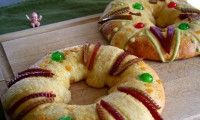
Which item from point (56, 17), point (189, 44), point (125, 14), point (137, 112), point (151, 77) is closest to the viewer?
point (137, 112)

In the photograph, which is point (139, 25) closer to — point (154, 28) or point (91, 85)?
point (154, 28)

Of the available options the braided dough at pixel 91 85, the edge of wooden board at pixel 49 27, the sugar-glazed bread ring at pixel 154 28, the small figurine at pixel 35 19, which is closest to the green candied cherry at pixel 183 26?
the sugar-glazed bread ring at pixel 154 28

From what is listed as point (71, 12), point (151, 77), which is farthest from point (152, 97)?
point (71, 12)

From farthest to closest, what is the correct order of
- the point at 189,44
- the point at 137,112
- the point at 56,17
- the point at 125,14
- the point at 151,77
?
the point at 56,17, the point at 125,14, the point at 189,44, the point at 151,77, the point at 137,112

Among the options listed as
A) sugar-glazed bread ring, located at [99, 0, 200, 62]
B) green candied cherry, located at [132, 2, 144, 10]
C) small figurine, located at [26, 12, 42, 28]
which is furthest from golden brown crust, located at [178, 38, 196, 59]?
small figurine, located at [26, 12, 42, 28]

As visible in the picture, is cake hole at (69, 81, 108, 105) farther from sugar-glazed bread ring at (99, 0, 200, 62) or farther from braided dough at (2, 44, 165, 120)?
sugar-glazed bread ring at (99, 0, 200, 62)

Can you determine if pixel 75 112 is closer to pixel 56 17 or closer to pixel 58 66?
pixel 58 66

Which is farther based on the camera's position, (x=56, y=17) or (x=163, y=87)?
(x=56, y=17)
